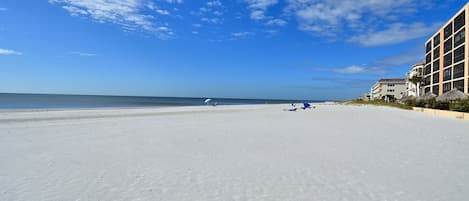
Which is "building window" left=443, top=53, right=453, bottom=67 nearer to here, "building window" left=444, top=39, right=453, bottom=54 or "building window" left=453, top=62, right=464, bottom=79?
"building window" left=444, top=39, right=453, bottom=54

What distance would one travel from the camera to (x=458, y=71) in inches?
1356

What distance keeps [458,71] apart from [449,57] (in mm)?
4574

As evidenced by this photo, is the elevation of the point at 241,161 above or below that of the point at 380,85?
below

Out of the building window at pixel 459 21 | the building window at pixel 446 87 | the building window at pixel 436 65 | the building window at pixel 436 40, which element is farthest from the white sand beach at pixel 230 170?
the building window at pixel 436 40

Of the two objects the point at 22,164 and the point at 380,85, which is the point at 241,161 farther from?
the point at 380,85

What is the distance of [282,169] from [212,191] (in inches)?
60.7

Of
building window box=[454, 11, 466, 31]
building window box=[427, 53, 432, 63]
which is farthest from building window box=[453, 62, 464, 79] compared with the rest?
building window box=[427, 53, 432, 63]

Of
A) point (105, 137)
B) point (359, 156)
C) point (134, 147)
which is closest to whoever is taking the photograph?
point (359, 156)

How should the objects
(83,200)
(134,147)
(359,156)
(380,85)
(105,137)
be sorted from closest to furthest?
(83,200) → (359,156) → (134,147) → (105,137) → (380,85)

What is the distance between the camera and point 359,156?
5.39 metres

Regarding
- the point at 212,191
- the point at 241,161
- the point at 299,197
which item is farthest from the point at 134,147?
the point at 299,197

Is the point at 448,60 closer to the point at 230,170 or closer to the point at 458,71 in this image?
the point at 458,71

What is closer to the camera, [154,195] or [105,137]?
[154,195]

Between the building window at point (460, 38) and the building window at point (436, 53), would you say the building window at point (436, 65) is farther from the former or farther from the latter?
the building window at point (460, 38)
